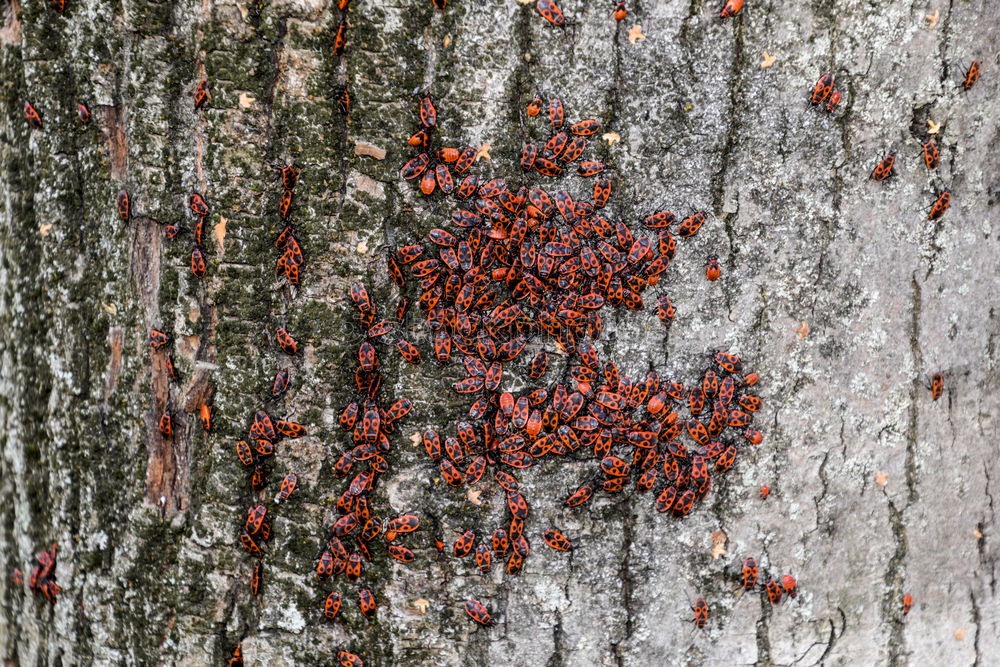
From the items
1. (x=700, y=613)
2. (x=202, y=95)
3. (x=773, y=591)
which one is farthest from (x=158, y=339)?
(x=773, y=591)

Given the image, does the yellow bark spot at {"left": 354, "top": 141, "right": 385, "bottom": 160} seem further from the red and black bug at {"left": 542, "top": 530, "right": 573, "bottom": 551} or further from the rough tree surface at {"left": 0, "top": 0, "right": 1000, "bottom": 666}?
the red and black bug at {"left": 542, "top": 530, "right": 573, "bottom": 551}

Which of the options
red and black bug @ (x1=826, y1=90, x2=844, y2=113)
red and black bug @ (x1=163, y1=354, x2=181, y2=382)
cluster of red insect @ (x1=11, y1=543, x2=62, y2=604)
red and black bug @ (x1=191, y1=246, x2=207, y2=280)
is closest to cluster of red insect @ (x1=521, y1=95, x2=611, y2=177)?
red and black bug @ (x1=826, y1=90, x2=844, y2=113)

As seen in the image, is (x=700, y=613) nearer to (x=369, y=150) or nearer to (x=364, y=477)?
(x=364, y=477)

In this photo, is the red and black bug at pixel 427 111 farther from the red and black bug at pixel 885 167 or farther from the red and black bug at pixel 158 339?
the red and black bug at pixel 885 167

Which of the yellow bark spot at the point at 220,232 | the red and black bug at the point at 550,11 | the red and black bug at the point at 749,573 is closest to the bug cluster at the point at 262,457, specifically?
the yellow bark spot at the point at 220,232

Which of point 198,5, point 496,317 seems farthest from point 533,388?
point 198,5
